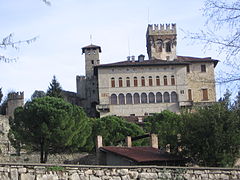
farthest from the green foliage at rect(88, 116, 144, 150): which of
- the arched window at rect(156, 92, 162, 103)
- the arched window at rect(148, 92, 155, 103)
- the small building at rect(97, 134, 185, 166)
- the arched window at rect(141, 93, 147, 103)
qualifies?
the arched window at rect(156, 92, 162, 103)

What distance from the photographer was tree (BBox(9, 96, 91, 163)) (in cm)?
3856

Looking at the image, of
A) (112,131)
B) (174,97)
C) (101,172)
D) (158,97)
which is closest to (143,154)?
(101,172)

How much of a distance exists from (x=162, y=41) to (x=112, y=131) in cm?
4712

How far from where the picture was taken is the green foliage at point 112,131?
46.7 metres

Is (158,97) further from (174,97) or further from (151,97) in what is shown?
(174,97)

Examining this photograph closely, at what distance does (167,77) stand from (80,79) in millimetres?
18802

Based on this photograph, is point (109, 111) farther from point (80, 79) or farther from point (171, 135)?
point (171, 135)

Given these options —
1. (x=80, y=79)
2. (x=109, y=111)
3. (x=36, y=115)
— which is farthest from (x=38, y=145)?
(x=80, y=79)

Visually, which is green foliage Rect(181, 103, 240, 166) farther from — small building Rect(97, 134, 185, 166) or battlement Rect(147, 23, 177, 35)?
battlement Rect(147, 23, 177, 35)

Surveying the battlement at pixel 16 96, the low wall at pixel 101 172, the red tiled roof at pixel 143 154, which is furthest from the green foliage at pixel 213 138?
the battlement at pixel 16 96

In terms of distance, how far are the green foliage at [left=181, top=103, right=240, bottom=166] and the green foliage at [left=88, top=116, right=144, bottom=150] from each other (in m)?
19.5

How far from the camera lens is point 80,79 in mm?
94062

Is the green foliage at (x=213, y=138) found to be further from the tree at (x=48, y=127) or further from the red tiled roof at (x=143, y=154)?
the tree at (x=48, y=127)

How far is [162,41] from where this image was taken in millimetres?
94688
